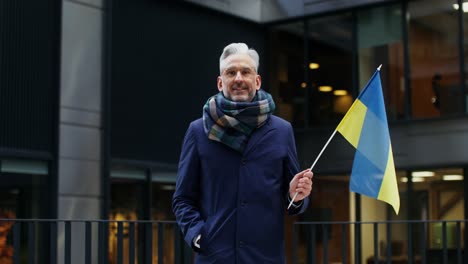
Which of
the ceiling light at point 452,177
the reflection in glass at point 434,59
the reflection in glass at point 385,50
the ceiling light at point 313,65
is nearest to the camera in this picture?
the ceiling light at point 452,177

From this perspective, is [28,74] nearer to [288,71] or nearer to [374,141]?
[288,71]

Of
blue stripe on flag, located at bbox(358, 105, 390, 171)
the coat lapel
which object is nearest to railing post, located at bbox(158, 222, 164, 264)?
blue stripe on flag, located at bbox(358, 105, 390, 171)

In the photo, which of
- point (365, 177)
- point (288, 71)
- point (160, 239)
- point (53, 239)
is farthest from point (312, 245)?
point (288, 71)

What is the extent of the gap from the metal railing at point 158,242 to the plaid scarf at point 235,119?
318cm

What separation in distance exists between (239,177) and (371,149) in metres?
1.10

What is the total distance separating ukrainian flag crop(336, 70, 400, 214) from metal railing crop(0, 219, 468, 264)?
262cm

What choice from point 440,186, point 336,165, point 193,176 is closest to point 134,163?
point 336,165

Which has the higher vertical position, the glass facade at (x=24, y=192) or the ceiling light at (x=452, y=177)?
the ceiling light at (x=452, y=177)

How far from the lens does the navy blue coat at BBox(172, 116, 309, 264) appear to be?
318cm

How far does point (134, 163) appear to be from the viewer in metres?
14.8

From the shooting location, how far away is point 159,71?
15.6 meters

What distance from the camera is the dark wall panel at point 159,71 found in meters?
14.8

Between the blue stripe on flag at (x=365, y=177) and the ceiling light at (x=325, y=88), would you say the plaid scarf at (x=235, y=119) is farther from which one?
the ceiling light at (x=325, y=88)

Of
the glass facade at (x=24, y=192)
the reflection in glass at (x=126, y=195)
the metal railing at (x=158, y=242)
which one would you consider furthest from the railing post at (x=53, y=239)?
the reflection in glass at (x=126, y=195)
